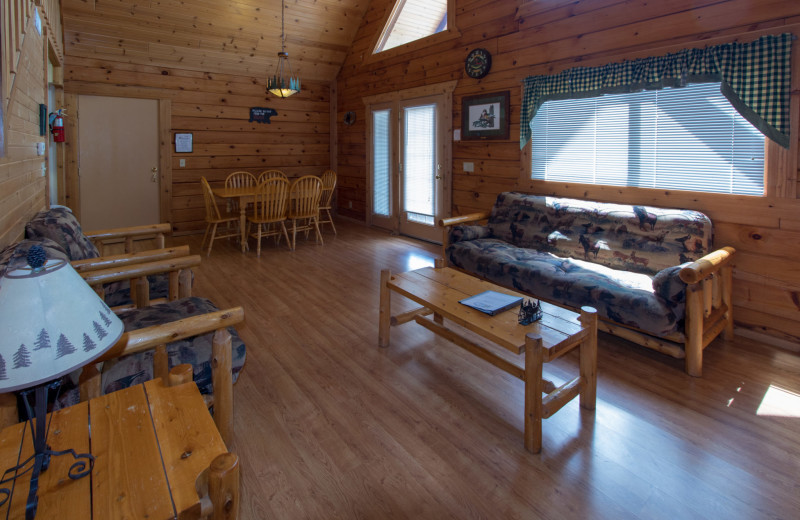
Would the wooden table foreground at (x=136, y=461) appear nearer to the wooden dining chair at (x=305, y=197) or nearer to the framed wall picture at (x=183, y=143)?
the wooden dining chair at (x=305, y=197)

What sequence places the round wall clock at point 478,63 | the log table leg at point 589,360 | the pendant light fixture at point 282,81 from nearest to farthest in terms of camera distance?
the log table leg at point 589,360
the round wall clock at point 478,63
the pendant light fixture at point 282,81

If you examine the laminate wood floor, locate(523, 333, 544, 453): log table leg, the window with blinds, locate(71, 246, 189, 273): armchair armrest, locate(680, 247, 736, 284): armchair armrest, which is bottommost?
the laminate wood floor

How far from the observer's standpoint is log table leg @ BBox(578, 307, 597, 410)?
212 cm

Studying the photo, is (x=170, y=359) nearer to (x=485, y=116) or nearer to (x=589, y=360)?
(x=589, y=360)

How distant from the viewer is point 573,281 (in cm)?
296

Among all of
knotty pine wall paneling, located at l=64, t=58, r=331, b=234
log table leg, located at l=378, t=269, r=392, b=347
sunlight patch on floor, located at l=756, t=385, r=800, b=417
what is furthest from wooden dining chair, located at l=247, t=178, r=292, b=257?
sunlight patch on floor, located at l=756, t=385, r=800, b=417

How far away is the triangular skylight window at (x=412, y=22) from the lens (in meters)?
5.57

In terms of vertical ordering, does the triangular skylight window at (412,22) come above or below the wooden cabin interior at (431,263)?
above

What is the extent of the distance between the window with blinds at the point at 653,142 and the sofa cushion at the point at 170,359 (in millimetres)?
3216

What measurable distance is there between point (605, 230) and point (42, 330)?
344 centimetres

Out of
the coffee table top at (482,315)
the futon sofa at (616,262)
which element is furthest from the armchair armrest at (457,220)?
the coffee table top at (482,315)

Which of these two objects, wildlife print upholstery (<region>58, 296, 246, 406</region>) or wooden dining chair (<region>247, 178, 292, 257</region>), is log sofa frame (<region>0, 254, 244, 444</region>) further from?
wooden dining chair (<region>247, 178, 292, 257</region>)

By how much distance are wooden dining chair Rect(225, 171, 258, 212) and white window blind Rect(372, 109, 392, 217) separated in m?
1.75

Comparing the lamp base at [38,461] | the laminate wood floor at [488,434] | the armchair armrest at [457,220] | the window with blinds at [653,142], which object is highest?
the window with blinds at [653,142]
